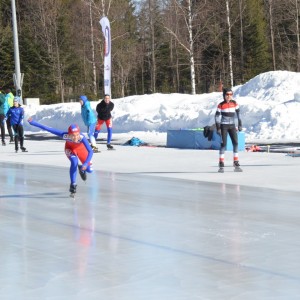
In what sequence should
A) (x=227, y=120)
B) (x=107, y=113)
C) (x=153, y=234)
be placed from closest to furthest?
(x=153, y=234), (x=227, y=120), (x=107, y=113)

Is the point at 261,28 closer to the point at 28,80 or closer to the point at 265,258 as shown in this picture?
the point at 28,80

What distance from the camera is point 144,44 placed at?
235 feet

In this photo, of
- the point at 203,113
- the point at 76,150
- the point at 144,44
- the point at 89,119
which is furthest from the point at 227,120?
the point at 144,44

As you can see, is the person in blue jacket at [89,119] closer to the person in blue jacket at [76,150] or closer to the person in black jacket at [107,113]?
the person in black jacket at [107,113]

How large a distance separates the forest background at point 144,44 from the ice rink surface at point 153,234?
39265 mm

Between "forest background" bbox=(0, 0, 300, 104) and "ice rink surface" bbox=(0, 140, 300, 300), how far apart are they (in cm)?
3926

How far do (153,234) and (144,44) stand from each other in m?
64.6

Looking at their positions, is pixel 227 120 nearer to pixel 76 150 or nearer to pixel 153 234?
pixel 76 150

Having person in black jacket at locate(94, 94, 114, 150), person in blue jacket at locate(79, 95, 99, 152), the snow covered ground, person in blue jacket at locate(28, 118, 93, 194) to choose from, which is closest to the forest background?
the snow covered ground

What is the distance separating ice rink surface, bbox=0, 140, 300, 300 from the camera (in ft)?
18.3

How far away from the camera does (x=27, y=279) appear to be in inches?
230

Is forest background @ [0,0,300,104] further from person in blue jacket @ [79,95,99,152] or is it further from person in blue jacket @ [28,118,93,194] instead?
person in blue jacket @ [28,118,93,194]

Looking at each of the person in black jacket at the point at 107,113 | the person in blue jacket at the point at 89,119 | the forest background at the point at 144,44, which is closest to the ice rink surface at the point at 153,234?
the person in blue jacket at the point at 89,119

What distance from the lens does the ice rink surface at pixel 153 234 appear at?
219 inches
